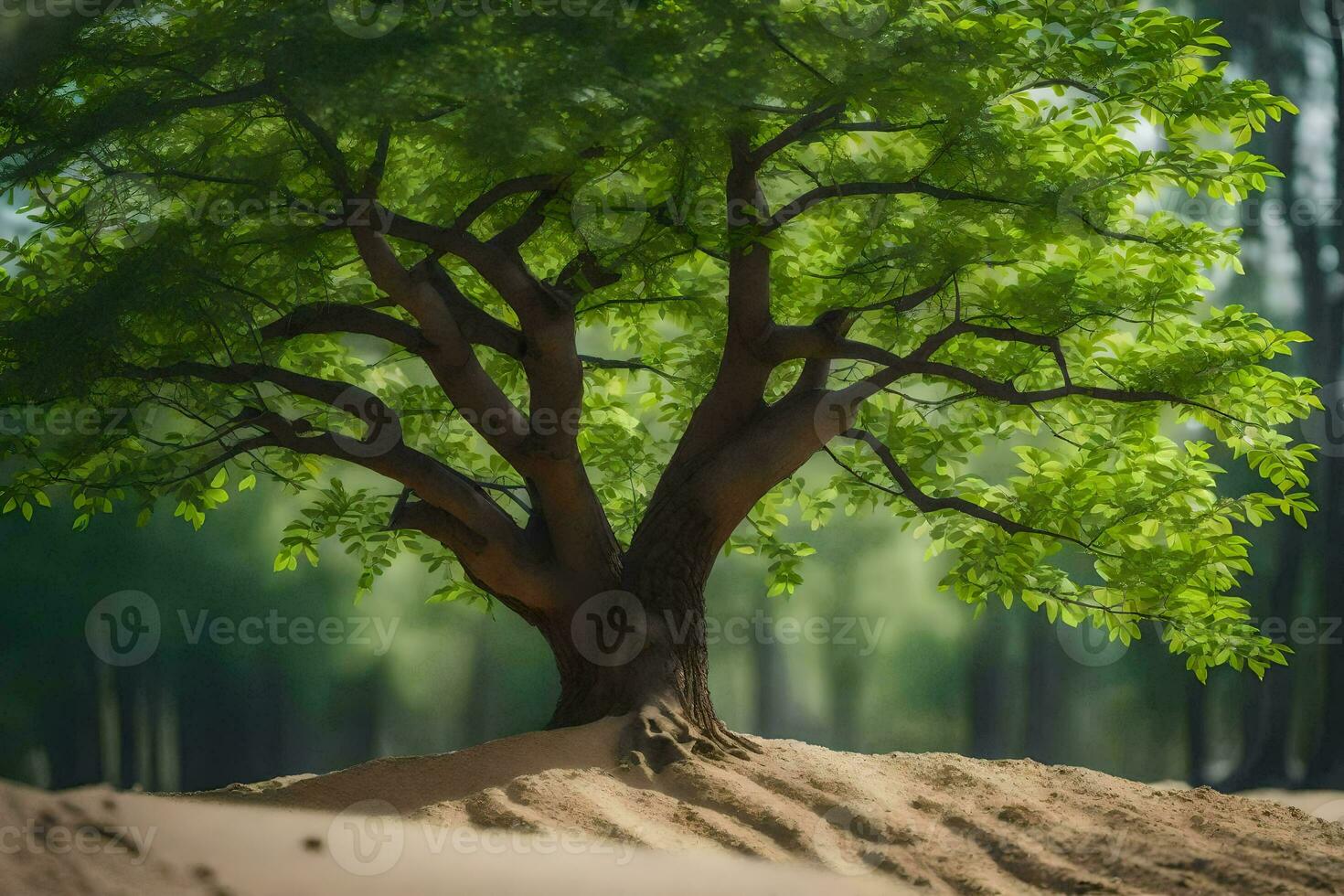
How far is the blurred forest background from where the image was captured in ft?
25.0

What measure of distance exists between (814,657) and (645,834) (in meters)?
5.49

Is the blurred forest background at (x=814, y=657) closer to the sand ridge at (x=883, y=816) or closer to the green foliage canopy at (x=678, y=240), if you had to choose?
the green foliage canopy at (x=678, y=240)

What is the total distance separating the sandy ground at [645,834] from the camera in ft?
8.11

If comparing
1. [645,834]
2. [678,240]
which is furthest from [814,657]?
[645,834]

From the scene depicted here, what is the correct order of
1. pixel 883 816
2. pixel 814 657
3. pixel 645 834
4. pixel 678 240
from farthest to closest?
1. pixel 814 657
2. pixel 678 240
3. pixel 883 816
4. pixel 645 834

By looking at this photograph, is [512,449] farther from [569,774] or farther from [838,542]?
[838,542]

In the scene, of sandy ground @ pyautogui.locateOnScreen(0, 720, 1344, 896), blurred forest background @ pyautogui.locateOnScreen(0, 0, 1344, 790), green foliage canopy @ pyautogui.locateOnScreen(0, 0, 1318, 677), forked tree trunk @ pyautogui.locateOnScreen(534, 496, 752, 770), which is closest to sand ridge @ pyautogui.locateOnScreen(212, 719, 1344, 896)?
sandy ground @ pyautogui.locateOnScreen(0, 720, 1344, 896)

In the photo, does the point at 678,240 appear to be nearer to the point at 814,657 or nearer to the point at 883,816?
the point at 883,816

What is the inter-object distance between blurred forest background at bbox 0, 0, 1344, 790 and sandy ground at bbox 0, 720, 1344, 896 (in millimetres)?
4248

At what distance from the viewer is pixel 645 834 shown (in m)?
3.02

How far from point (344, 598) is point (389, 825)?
529 centimetres

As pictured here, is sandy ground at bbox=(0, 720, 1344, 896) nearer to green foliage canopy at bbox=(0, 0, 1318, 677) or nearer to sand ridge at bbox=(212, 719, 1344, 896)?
sand ridge at bbox=(212, 719, 1344, 896)

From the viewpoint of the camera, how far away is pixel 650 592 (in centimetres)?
411

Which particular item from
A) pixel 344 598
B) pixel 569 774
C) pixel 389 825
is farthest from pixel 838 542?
pixel 389 825
